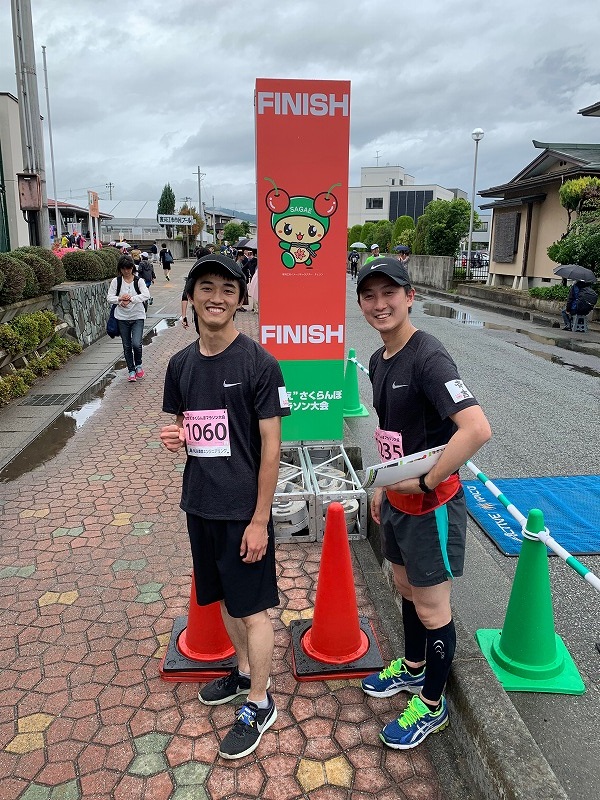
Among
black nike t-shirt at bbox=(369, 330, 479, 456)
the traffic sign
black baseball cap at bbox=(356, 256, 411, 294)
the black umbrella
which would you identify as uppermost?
the traffic sign

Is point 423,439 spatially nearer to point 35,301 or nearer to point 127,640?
point 127,640

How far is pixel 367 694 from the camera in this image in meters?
2.73

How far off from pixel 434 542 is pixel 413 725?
0.81 metres

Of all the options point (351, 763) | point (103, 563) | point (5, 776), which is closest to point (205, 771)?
point (351, 763)

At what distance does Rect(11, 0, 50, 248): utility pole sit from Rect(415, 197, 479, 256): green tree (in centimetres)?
2080

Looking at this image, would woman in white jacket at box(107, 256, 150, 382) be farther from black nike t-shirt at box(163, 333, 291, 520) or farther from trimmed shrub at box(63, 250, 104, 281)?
black nike t-shirt at box(163, 333, 291, 520)

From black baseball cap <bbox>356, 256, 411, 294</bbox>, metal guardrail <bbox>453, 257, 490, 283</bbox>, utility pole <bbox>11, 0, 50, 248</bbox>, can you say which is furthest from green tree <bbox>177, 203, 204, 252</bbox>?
black baseball cap <bbox>356, 256, 411, 294</bbox>

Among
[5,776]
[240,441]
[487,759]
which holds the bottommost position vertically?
[5,776]

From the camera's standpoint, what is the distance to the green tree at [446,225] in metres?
27.1

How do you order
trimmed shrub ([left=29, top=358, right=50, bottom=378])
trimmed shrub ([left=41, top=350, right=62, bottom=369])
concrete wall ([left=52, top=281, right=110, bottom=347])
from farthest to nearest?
concrete wall ([left=52, top=281, right=110, bottom=347]), trimmed shrub ([left=41, top=350, right=62, bottom=369]), trimmed shrub ([left=29, top=358, right=50, bottom=378])

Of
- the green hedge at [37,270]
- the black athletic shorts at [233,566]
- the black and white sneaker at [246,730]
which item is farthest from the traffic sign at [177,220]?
the black and white sneaker at [246,730]

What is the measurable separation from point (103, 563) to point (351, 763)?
2.19m

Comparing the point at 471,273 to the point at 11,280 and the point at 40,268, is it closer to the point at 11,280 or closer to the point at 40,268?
the point at 40,268

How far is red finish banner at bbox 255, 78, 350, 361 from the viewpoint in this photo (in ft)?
13.7
